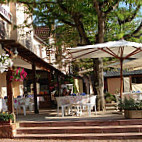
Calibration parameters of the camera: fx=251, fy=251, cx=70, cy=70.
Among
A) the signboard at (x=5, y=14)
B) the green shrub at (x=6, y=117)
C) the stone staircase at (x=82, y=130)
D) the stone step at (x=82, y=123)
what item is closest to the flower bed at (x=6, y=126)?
the green shrub at (x=6, y=117)

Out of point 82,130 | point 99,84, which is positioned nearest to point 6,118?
point 82,130

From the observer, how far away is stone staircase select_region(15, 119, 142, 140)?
8.10 metres

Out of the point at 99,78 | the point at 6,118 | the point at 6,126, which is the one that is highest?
the point at 99,78

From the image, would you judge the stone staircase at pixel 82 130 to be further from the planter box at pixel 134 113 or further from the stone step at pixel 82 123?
the planter box at pixel 134 113

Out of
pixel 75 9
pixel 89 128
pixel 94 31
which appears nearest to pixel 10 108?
pixel 89 128

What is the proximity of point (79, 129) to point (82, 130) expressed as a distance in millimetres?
106

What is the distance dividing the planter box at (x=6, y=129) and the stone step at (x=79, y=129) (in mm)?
324

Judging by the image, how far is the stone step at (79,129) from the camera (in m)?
8.20

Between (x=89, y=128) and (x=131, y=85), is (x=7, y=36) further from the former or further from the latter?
(x=131, y=85)

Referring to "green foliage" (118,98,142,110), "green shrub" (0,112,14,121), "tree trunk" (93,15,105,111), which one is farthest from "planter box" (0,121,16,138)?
"tree trunk" (93,15,105,111)

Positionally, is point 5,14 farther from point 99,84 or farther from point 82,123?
point 82,123

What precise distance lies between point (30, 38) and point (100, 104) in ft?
34.7

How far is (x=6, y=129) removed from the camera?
8680 millimetres

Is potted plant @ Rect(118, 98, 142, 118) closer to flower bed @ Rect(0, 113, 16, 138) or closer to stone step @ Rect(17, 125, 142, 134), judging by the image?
stone step @ Rect(17, 125, 142, 134)
